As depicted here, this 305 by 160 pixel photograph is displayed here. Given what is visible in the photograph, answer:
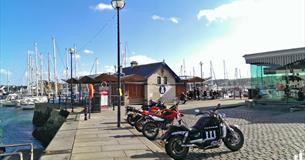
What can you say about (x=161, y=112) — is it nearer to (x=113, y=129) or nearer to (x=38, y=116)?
(x=113, y=129)

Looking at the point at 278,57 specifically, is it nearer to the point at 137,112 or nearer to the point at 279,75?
the point at 279,75

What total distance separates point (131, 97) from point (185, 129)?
2634 centimetres

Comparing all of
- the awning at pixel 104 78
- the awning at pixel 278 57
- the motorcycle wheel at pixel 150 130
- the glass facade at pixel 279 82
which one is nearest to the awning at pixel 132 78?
the awning at pixel 104 78

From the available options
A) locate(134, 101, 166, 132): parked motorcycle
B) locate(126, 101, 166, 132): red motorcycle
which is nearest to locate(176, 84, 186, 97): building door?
locate(126, 101, 166, 132): red motorcycle

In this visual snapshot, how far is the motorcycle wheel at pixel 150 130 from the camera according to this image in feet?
39.3

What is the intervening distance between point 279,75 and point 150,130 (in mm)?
15704

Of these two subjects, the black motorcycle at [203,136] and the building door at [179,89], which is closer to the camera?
the black motorcycle at [203,136]

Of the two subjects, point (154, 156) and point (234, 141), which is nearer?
point (154, 156)

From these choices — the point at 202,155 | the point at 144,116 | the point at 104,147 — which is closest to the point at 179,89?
the point at 144,116

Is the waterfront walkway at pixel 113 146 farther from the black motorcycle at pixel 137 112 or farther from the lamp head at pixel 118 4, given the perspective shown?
the lamp head at pixel 118 4

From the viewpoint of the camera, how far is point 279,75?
24.7 meters

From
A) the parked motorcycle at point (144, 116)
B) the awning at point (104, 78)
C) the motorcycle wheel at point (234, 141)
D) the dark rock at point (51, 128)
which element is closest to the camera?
the motorcycle wheel at point (234, 141)

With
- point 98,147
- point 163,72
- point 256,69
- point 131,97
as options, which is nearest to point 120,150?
point 98,147

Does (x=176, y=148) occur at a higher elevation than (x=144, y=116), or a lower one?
lower
